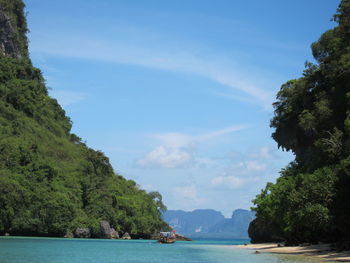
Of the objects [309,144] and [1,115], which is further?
[1,115]

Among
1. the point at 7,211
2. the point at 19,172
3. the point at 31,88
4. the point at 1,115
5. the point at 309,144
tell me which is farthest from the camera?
the point at 31,88

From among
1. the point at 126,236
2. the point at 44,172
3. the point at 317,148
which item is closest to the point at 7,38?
the point at 44,172

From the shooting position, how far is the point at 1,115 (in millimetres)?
118312

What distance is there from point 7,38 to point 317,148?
115 meters

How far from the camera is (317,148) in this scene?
160 ft

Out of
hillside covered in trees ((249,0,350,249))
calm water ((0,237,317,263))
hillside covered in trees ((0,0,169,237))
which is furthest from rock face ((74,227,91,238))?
calm water ((0,237,317,263))

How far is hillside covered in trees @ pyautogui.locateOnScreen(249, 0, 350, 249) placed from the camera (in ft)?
118

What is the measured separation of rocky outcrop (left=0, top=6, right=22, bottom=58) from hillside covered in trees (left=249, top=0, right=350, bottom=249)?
97377mm

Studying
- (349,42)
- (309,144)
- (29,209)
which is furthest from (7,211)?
(349,42)

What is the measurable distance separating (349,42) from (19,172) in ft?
254

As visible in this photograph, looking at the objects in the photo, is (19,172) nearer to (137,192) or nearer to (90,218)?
(90,218)

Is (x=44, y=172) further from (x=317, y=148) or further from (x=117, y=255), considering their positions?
(x=317, y=148)

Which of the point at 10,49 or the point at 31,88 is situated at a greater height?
the point at 10,49

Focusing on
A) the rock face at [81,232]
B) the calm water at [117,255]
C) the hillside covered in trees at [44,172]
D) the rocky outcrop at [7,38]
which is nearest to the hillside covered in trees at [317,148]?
the calm water at [117,255]
